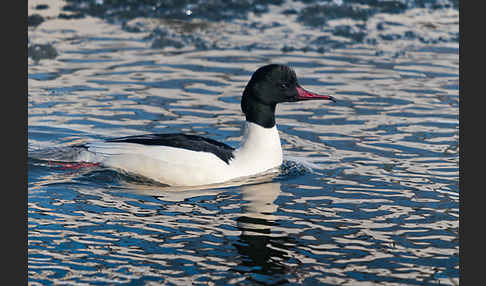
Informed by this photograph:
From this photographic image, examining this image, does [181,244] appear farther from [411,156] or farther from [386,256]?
[411,156]

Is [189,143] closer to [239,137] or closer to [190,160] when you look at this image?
[190,160]

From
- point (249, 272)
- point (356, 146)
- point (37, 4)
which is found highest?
point (37, 4)

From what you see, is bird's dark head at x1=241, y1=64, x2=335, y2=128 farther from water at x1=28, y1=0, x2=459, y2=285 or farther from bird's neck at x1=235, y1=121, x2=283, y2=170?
water at x1=28, y1=0, x2=459, y2=285

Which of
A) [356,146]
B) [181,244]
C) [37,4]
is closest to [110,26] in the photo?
[37,4]

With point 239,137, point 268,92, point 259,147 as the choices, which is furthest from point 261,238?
point 239,137

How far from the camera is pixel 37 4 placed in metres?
16.5

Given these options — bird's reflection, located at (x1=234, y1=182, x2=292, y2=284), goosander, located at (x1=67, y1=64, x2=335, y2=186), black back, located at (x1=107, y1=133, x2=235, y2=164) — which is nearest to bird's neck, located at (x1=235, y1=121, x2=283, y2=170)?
goosander, located at (x1=67, y1=64, x2=335, y2=186)

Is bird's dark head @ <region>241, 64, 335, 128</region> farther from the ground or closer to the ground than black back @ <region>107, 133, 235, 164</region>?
farther from the ground

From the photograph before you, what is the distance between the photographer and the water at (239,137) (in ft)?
22.5

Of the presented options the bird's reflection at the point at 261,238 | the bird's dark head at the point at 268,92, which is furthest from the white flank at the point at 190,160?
the bird's reflection at the point at 261,238

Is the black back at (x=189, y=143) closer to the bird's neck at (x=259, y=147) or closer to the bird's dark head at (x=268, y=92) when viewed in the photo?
the bird's neck at (x=259, y=147)

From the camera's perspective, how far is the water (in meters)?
6.86

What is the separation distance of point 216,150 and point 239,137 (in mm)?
1719

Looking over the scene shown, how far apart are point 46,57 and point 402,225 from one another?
7.90m
